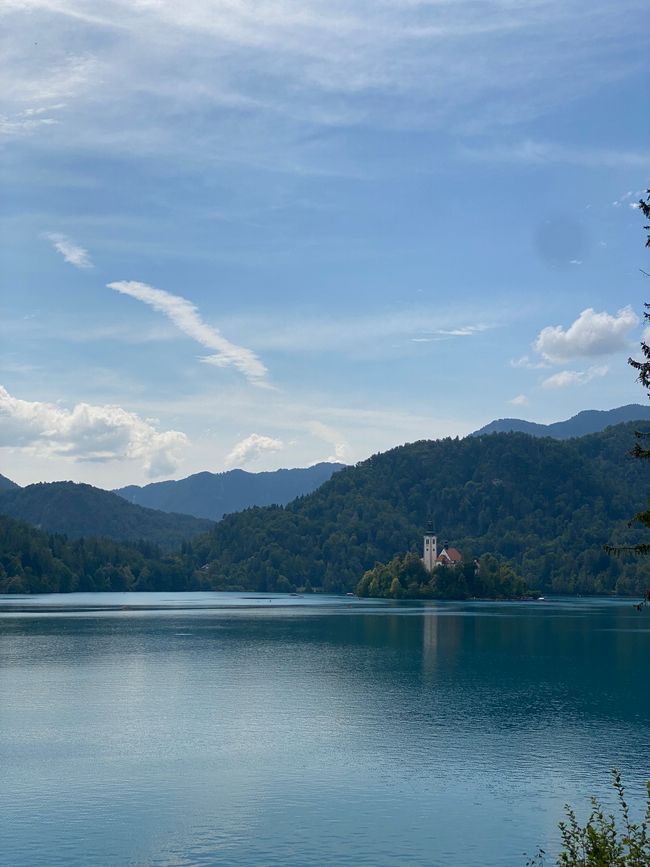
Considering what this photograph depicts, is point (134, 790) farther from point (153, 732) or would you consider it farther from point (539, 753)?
point (539, 753)

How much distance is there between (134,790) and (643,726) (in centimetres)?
4342

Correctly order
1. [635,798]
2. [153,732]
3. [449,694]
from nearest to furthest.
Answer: [635,798]
[153,732]
[449,694]

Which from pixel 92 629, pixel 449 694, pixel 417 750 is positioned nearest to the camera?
pixel 417 750

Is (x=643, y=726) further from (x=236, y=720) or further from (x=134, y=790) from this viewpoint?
(x=134, y=790)

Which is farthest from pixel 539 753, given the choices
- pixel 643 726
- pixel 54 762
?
pixel 54 762

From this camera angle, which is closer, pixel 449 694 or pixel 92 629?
pixel 449 694

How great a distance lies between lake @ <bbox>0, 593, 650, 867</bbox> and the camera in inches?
1854

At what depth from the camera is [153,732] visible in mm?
74938

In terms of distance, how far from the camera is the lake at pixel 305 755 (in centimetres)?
4709

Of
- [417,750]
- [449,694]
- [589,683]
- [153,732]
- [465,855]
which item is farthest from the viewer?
[589,683]

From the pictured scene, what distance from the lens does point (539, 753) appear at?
67375mm

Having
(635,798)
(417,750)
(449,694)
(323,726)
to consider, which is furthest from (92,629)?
(635,798)

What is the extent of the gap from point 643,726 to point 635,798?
81.9 ft

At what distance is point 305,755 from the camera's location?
66375 millimetres
